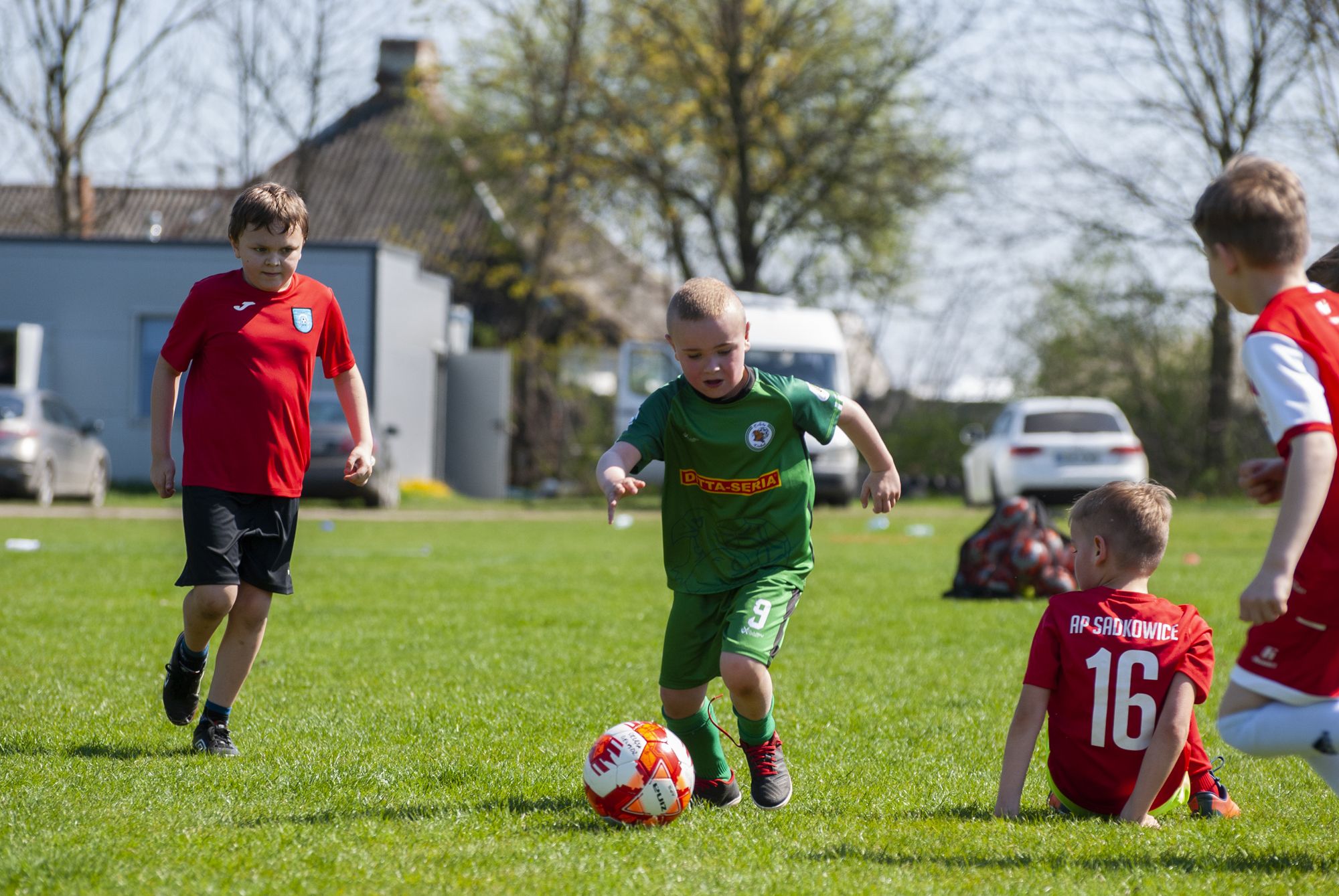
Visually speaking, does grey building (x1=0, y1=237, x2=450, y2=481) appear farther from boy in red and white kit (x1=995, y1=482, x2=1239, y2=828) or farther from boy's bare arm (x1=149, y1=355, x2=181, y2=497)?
boy in red and white kit (x1=995, y1=482, x2=1239, y2=828)

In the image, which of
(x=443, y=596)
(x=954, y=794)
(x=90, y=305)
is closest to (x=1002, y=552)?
(x=443, y=596)

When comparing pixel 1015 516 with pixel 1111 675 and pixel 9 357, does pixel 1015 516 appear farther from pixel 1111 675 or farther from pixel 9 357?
pixel 9 357

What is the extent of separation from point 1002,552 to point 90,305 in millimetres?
21243

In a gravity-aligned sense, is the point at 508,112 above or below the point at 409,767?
above

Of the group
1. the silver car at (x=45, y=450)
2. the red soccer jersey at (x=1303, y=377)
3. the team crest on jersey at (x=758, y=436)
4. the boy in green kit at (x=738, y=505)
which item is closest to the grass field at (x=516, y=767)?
the boy in green kit at (x=738, y=505)

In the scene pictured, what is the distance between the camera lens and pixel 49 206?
3509 centimetres

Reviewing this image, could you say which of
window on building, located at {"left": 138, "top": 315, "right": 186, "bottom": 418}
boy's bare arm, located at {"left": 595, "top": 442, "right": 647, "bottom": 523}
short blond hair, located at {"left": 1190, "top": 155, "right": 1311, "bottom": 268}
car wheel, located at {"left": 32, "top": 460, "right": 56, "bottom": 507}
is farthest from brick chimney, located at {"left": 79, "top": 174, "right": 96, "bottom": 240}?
short blond hair, located at {"left": 1190, "top": 155, "right": 1311, "bottom": 268}

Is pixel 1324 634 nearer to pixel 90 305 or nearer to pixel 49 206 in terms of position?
pixel 90 305

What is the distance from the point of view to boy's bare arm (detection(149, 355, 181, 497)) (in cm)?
492

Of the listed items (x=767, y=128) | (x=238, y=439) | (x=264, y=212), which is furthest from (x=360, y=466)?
(x=767, y=128)

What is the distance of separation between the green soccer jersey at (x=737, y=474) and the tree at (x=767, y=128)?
91.8 ft

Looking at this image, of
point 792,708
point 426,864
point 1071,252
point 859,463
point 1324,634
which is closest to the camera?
point 1324,634

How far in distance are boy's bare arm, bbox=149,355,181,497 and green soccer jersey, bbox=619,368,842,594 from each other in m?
1.72

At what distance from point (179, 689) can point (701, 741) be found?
6.55ft
